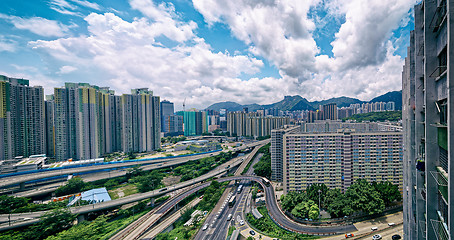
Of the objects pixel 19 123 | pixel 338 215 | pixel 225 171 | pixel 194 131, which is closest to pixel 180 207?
pixel 225 171

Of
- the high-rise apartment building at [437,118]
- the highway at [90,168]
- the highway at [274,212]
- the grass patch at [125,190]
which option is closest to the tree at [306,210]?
the highway at [274,212]

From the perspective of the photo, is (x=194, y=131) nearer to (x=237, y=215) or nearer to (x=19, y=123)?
(x=19, y=123)

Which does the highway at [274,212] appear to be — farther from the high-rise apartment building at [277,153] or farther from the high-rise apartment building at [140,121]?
the high-rise apartment building at [140,121]

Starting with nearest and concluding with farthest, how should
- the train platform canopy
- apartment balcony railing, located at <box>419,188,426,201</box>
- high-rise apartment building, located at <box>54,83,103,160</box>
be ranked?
1. apartment balcony railing, located at <box>419,188,426,201</box>
2. the train platform canopy
3. high-rise apartment building, located at <box>54,83,103,160</box>

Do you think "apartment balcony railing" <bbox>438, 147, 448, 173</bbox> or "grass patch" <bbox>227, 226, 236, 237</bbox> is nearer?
"apartment balcony railing" <bbox>438, 147, 448, 173</bbox>

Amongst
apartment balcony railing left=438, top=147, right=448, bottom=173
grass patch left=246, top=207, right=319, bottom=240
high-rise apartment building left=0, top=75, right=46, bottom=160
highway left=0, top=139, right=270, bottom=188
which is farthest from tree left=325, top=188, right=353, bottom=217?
high-rise apartment building left=0, top=75, right=46, bottom=160

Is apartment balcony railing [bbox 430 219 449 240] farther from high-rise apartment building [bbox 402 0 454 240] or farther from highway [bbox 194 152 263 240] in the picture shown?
highway [bbox 194 152 263 240]
